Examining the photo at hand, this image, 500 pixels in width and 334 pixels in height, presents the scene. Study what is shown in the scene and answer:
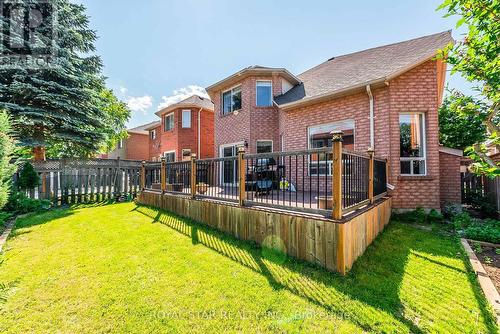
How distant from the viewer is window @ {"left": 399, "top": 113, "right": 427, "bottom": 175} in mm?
6812

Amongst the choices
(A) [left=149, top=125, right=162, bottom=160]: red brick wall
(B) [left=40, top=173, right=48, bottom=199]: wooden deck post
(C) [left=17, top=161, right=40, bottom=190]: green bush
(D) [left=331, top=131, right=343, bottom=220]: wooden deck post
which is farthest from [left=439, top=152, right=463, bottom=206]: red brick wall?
(A) [left=149, top=125, right=162, bottom=160]: red brick wall

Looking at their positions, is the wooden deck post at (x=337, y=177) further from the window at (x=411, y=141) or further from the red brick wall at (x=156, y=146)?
the red brick wall at (x=156, y=146)

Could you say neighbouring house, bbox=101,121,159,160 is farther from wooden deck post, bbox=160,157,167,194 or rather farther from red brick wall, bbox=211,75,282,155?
wooden deck post, bbox=160,157,167,194

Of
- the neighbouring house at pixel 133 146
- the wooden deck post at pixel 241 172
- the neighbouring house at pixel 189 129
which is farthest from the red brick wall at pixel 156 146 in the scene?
the wooden deck post at pixel 241 172

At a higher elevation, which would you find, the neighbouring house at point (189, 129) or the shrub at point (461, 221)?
the neighbouring house at point (189, 129)

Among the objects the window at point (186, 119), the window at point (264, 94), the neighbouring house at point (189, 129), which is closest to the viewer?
the window at point (264, 94)

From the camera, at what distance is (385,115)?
263 inches

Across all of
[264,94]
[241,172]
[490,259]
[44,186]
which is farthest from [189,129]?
[490,259]

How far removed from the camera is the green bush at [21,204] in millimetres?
7158

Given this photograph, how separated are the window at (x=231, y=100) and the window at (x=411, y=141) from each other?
6.86m

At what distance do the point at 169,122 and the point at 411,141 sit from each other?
14.8 meters

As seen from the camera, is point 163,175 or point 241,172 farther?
point 163,175

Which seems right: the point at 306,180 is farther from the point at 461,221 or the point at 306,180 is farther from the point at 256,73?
the point at 256,73

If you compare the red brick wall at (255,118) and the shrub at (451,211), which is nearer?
the shrub at (451,211)
